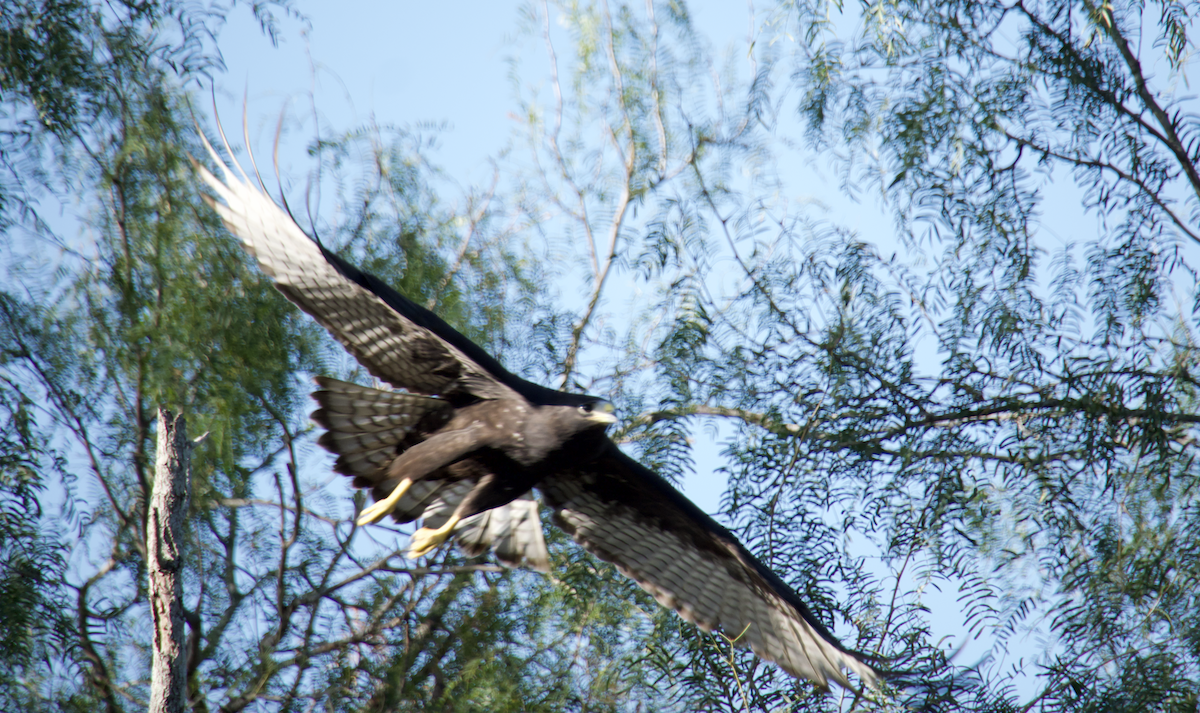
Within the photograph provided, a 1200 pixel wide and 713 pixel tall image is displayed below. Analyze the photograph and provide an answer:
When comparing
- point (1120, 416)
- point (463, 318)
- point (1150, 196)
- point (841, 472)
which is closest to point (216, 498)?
point (463, 318)

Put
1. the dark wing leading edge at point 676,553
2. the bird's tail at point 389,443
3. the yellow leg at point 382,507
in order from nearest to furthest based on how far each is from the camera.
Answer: the yellow leg at point 382,507 → the bird's tail at point 389,443 → the dark wing leading edge at point 676,553

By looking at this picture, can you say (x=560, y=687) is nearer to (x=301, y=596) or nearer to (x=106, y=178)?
(x=301, y=596)

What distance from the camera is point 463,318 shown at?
214 inches

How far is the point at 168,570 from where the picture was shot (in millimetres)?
3479

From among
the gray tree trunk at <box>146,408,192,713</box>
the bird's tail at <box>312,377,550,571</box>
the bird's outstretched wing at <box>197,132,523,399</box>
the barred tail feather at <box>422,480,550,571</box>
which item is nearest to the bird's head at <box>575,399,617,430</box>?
the bird's outstretched wing at <box>197,132,523,399</box>

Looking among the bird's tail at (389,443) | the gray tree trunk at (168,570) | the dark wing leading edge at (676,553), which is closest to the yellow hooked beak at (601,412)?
the dark wing leading edge at (676,553)

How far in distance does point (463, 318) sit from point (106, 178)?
2.03 metres

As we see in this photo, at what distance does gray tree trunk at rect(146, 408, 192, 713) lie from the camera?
3434 millimetres

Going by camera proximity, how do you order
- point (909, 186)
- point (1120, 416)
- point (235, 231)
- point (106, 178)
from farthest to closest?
point (106, 178)
point (909, 186)
point (235, 231)
point (1120, 416)

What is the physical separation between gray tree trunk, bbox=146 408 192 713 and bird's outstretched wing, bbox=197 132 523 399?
0.83 metres

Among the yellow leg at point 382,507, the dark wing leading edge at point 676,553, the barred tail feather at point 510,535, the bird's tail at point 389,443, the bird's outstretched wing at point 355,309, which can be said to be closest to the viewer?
the bird's outstretched wing at point 355,309

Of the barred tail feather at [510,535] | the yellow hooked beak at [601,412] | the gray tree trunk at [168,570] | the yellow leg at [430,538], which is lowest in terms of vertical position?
the gray tree trunk at [168,570]

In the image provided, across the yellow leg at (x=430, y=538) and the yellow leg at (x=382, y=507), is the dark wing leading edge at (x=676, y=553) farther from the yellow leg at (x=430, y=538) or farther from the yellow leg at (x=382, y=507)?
the yellow leg at (x=382, y=507)

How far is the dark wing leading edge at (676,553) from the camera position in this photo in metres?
4.61
